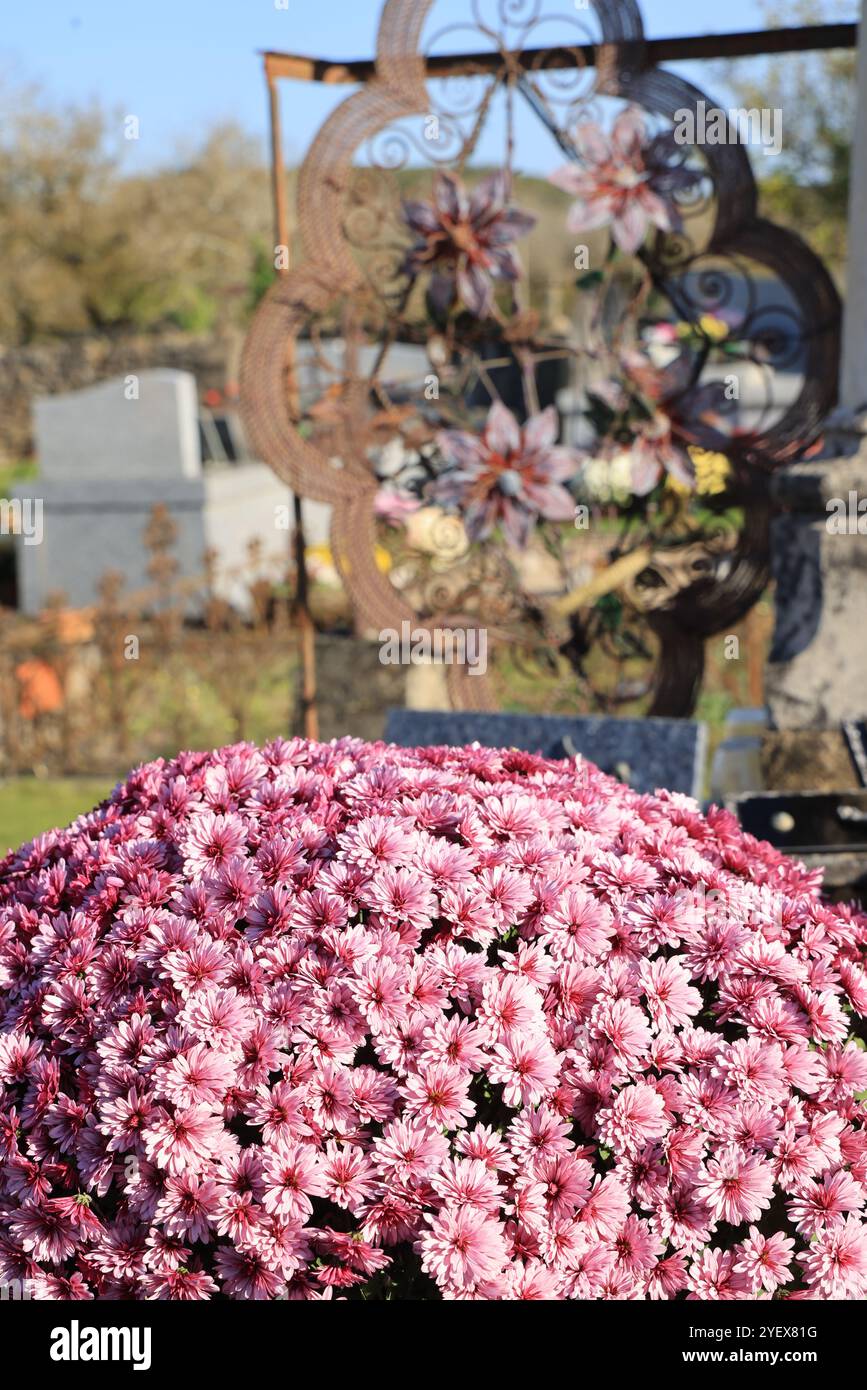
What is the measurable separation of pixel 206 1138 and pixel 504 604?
9.27ft

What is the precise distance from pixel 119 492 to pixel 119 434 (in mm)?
489

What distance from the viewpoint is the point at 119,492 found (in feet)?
33.7

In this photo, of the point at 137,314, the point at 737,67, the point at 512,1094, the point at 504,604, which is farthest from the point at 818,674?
the point at 137,314

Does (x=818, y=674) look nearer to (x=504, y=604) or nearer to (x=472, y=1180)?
(x=504, y=604)

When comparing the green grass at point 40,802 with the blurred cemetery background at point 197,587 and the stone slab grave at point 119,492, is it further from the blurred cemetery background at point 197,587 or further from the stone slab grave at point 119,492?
the stone slab grave at point 119,492

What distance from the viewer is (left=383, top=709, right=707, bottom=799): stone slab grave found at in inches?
131

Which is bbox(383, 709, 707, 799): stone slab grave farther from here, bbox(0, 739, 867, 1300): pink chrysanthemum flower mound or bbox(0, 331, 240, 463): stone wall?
bbox(0, 331, 240, 463): stone wall

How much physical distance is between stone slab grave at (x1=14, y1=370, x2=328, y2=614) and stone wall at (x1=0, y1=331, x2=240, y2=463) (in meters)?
10.8

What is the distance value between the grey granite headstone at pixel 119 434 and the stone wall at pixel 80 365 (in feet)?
35.4

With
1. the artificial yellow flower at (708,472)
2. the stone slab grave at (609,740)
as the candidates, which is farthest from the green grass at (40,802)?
the artificial yellow flower at (708,472)

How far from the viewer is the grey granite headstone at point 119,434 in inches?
406
